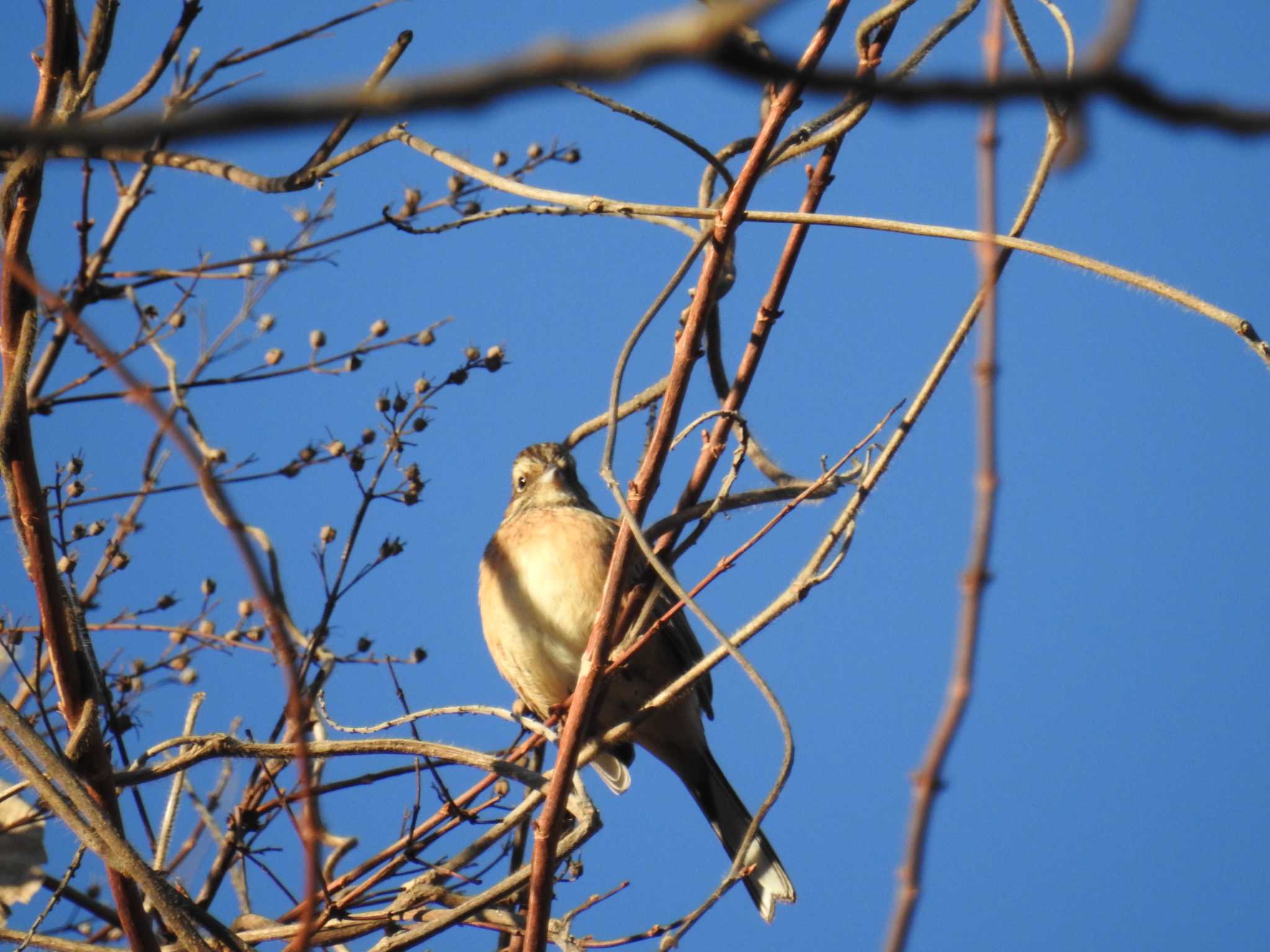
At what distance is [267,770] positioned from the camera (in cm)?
375

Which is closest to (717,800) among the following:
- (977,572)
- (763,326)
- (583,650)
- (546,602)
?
(583,650)

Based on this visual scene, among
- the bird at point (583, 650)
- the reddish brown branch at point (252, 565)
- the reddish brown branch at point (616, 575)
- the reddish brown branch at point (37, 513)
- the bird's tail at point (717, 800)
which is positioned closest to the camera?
the reddish brown branch at point (252, 565)

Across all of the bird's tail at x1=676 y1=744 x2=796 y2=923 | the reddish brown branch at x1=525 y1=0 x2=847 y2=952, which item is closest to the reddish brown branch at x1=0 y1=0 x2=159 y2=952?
the reddish brown branch at x1=525 y1=0 x2=847 y2=952

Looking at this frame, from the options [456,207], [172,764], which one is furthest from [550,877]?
[456,207]

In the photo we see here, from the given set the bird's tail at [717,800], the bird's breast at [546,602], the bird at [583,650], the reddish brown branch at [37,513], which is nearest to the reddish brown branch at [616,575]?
the reddish brown branch at [37,513]

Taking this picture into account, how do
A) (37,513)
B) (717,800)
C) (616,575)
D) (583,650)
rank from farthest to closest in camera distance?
(717,800) → (583,650) → (37,513) → (616,575)

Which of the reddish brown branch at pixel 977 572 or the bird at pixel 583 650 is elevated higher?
the bird at pixel 583 650

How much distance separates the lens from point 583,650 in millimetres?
5301

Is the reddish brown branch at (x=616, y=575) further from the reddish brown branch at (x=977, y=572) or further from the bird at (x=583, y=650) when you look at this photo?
the bird at (x=583, y=650)

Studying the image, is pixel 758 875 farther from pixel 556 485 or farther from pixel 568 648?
pixel 556 485

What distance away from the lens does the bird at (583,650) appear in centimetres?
536

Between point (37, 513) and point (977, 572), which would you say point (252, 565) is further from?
point (37, 513)

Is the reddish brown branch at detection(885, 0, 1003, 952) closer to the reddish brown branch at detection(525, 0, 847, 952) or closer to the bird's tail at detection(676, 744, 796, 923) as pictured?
the reddish brown branch at detection(525, 0, 847, 952)

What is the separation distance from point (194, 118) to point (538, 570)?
4.90 metres
